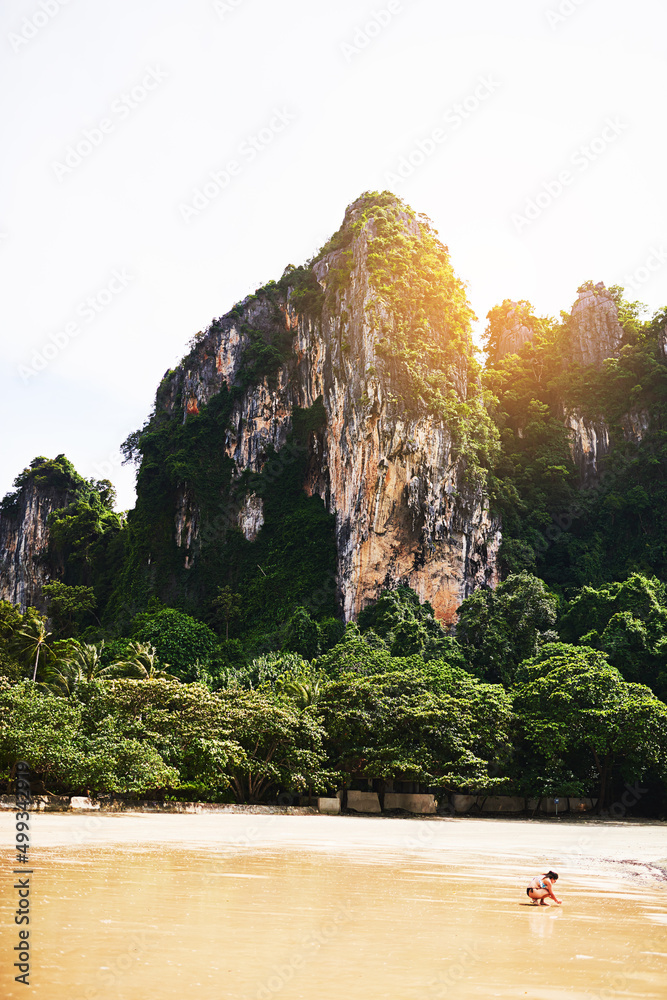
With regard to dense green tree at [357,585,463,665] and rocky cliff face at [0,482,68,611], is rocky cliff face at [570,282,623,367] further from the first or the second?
rocky cliff face at [0,482,68,611]

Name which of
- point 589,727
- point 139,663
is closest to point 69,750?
point 589,727

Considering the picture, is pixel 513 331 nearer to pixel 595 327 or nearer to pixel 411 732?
pixel 595 327

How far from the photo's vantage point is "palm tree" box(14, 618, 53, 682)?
41750 mm

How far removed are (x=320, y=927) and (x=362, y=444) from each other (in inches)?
1802

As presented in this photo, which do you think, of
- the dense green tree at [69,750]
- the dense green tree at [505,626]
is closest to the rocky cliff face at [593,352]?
the dense green tree at [505,626]

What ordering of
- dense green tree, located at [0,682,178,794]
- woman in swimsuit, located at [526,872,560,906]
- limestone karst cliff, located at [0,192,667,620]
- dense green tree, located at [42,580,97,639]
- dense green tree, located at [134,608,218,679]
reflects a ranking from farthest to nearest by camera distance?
dense green tree, located at [42,580,97,639] → limestone karst cliff, located at [0,192,667,620] → dense green tree, located at [134,608,218,679] → dense green tree, located at [0,682,178,794] → woman in swimsuit, located at [526,872,560,906]

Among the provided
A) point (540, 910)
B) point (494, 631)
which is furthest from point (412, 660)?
point (540, 910)

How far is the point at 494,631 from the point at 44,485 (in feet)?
149

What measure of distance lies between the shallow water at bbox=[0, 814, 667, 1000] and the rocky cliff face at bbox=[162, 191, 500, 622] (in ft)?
124

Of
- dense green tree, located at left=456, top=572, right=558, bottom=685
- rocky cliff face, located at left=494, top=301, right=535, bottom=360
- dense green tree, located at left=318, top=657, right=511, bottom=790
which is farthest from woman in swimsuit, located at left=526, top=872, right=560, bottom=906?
rocky cliff face, located at left=494, top=301, right=535, bottom=360

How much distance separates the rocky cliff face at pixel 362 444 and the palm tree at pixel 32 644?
16.0m

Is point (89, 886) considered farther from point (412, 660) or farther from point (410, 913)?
point (412, 660)

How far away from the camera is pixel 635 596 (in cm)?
4016

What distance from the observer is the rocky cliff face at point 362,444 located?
48.6 metres
